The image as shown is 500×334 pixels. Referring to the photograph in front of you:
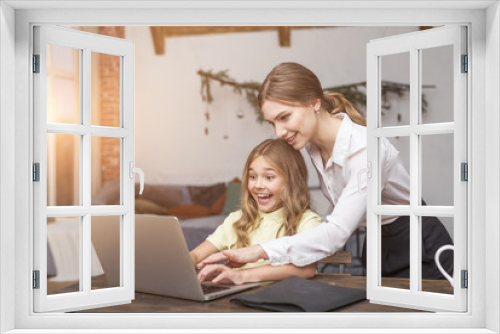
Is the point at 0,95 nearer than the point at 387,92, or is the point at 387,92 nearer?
the point at 0,95

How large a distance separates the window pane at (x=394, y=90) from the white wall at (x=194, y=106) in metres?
1.03

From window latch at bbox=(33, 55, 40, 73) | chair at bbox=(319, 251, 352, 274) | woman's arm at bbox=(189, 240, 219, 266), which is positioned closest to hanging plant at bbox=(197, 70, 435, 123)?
chair at bbox=(319, 251, 352, 274)

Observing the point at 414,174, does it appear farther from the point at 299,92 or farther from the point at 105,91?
the point at 105,91

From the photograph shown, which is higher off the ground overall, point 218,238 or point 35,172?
point 35,172

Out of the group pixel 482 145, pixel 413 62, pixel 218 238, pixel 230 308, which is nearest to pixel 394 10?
pixel 413 62

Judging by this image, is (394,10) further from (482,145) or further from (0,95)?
(0,95)

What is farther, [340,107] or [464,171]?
[340,107]

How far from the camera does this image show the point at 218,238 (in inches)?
192

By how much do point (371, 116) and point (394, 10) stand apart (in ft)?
2.05

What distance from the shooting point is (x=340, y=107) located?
486cm

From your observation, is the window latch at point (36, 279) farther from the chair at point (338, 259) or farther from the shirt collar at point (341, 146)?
the shirt collar at point (341, 146)

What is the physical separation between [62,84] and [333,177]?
11.8 ft

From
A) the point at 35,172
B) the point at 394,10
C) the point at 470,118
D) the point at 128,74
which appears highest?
the point at 394,10

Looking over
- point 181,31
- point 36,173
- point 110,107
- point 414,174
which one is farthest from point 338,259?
point 110,107
